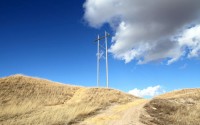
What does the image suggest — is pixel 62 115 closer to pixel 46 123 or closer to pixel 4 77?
pixel 46 123

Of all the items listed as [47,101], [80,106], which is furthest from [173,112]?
[47,101]

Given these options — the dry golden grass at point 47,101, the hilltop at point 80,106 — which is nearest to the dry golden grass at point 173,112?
the hilltop at point 80,106

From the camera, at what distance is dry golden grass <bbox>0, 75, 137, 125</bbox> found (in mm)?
22445

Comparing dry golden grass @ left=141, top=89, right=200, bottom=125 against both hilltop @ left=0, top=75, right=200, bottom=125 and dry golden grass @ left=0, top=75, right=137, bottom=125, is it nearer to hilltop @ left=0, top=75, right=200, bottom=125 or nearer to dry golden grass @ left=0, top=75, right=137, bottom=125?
hilltop @ left=0, top=75, right=200, bottom=125

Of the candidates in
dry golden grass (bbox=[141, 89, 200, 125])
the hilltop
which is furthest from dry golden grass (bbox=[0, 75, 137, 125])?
dry golden grass (bbox=[141, 89, 200, 125])

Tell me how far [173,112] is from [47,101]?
15.4 m

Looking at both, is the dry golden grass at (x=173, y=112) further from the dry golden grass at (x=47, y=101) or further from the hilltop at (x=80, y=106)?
the dry golden grass at (x=47, y=101)

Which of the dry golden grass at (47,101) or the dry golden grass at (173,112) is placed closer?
the dry golden grass at (47,101)

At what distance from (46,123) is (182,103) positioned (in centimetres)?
1864

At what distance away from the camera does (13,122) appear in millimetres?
20797

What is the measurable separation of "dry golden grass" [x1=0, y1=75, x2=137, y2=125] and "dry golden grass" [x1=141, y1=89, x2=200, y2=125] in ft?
18.4

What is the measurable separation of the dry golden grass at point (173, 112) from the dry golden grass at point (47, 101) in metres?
5.61

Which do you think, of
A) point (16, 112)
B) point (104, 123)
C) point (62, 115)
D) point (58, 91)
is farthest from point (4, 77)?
point (104, 123)

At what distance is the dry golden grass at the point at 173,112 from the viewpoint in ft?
77.0
